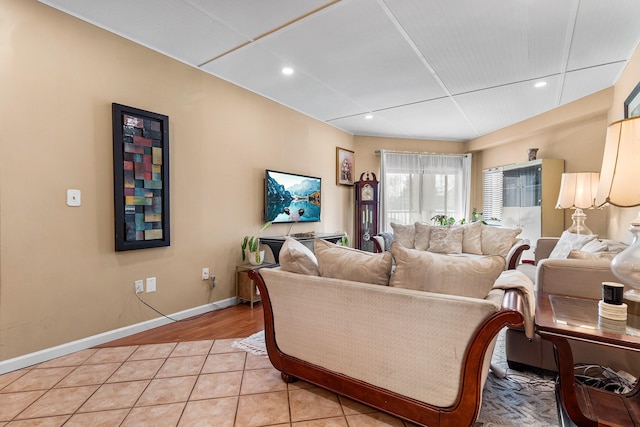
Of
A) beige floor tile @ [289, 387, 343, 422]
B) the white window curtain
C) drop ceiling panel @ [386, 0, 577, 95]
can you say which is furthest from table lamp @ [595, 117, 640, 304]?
the white window curtain

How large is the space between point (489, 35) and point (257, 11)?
1789 mm

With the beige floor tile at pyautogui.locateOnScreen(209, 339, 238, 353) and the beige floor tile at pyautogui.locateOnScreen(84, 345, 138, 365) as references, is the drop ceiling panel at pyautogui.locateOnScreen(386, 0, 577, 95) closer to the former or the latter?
the beige floor tile at pyautogui.locateOnScreen(209, 339, 238, 353)

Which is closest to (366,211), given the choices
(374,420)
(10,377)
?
(374,420)

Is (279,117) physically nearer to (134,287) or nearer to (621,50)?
(134,287)

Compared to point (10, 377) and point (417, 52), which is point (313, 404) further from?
point (417, 52)

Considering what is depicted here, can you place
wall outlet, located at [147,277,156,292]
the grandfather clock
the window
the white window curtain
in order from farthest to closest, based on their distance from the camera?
1. the white window curtain
2. the grandfather clock
3. the window
4. wall outlet, located at [147,277,156,292]

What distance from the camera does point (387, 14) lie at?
2.21 m

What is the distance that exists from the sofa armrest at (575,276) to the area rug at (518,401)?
0.56m

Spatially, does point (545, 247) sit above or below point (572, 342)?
above

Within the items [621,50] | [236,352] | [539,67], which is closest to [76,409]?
[236,352]

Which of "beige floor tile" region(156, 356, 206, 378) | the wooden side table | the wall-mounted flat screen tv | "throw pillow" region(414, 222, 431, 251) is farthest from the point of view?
"throw pillow" region(414, 222, 431, 251)

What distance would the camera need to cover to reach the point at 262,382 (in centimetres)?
191

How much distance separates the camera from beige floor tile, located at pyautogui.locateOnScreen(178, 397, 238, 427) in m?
1.53

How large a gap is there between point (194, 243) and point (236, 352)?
4.09 feet
